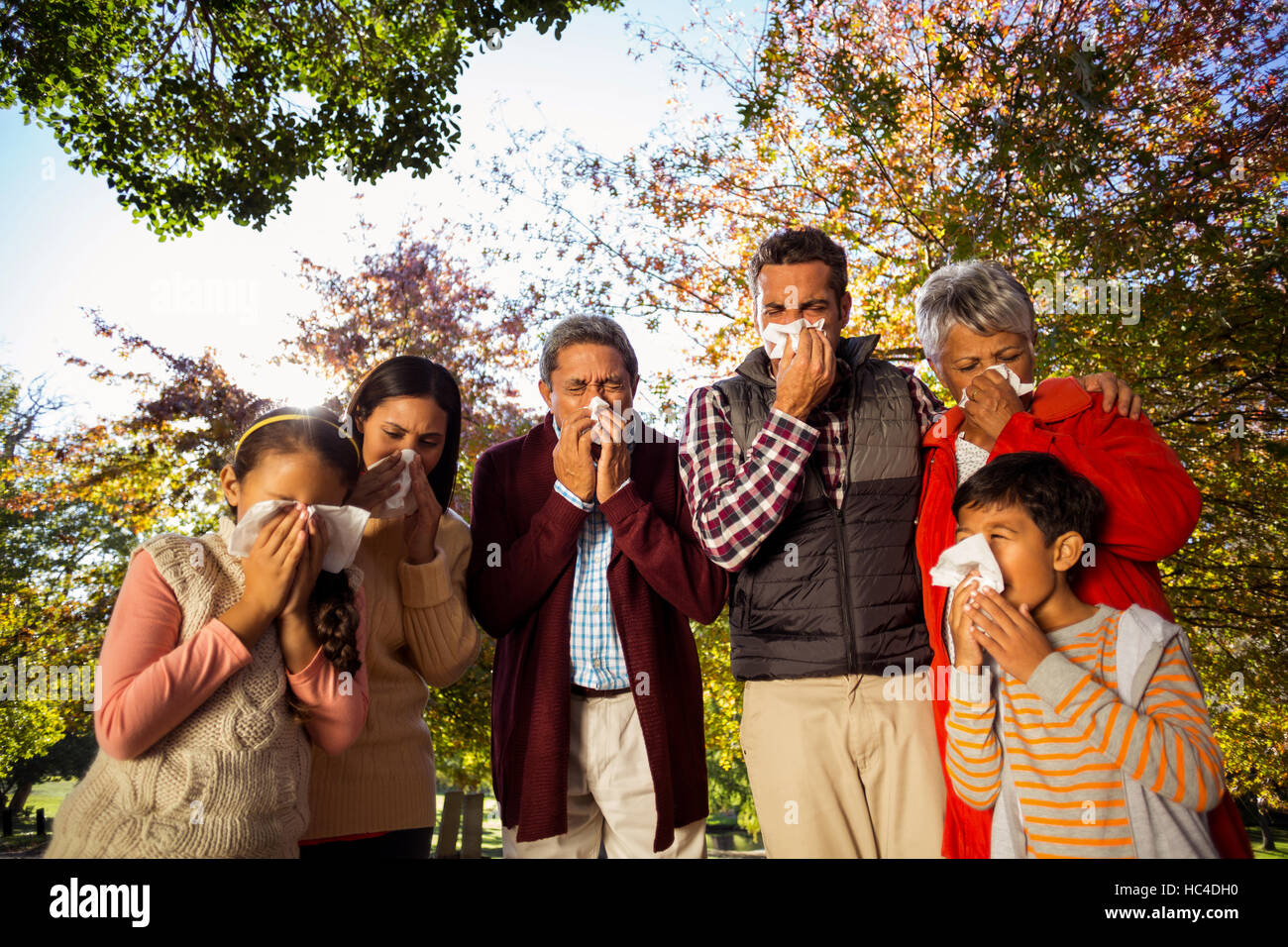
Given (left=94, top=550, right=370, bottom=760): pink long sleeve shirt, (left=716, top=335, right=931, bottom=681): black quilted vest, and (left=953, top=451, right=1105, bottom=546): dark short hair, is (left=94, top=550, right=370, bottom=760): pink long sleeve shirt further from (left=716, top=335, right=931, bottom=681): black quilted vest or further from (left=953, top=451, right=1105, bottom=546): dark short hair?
(left=953, top=451, right=1105, bottom=546): dark short hair

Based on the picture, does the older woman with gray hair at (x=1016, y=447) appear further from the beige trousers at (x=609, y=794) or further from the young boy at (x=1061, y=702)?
the beige trousers at (x=609, y=794)

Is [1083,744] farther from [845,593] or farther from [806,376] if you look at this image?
[806,376]

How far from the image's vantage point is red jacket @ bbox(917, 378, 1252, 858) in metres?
2.26

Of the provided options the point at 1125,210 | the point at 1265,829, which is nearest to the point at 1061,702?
the point at 1125,210

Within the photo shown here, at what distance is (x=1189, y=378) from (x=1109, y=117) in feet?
7.15

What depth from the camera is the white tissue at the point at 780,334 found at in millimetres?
2736

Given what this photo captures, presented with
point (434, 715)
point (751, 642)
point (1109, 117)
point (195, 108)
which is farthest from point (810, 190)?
point (751, 642)

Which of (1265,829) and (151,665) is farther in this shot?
(1265,829)

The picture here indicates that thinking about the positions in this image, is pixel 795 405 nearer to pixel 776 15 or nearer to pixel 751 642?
pixel 751 642

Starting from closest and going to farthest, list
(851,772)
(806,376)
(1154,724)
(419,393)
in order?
(1154,724) < (851,772) < (806,376) < (419,393)

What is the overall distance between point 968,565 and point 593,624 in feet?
3.88

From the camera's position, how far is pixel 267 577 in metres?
2.05

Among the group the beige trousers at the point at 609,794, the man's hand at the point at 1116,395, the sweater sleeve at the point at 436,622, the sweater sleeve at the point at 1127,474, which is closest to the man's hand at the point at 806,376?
the sweater sleeve at the point at 1127,474

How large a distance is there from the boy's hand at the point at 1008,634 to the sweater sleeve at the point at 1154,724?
0.09 feet
